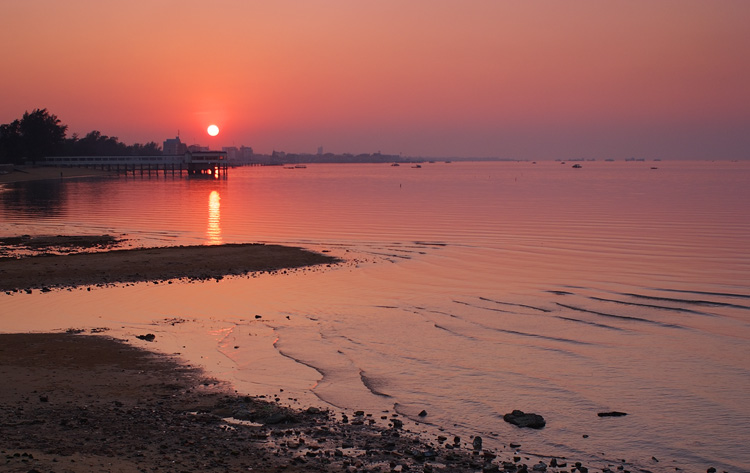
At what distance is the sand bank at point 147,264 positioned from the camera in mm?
29094

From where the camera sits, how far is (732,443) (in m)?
12.9

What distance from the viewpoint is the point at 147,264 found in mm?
32906

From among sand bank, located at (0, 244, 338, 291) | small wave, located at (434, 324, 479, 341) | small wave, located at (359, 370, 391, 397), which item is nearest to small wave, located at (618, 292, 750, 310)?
small wave, located at (434, 324, 479, 341)

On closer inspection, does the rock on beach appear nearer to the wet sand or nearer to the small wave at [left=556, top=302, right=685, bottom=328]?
the wet sand

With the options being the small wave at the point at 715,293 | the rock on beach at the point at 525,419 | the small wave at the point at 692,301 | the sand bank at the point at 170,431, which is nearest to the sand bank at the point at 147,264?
the sand bank at the point at 170,431

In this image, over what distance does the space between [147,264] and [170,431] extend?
72.1 ft

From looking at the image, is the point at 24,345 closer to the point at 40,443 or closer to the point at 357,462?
the point at 40,443

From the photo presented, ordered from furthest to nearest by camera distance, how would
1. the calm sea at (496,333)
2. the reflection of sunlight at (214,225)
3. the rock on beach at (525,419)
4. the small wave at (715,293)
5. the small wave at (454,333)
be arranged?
the reflection of sunlight at (214,225)
the small wave at (715,293)
the small wave at (454,333)
the calm sea at (496,333)
the rock on beach at (525,419)

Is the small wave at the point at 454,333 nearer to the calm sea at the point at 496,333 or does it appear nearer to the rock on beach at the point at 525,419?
the calm sea at the point at 496,333

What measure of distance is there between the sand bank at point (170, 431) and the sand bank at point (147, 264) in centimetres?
1318

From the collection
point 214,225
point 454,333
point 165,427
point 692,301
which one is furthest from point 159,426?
point 214,225

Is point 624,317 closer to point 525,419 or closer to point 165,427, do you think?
point 525,419

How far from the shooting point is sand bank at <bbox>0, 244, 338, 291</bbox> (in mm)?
29094

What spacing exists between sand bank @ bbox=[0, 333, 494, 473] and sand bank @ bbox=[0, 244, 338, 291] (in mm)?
13182
